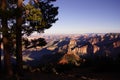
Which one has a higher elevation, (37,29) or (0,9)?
(0,9)

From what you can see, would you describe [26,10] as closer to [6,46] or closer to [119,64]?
[6,46]

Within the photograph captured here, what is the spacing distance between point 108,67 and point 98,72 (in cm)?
110

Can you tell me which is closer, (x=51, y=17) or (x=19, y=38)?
(x=19, y=38)

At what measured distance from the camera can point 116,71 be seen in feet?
66.0

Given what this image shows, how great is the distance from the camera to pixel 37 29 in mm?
20344

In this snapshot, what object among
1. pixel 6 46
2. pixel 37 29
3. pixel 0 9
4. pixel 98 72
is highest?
pixel 0 9

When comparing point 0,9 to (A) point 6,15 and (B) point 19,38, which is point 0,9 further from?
(B) point 19,38

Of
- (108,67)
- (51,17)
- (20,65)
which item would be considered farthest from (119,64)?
(20,65)

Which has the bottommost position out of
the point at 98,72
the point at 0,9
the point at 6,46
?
the point at 98,72

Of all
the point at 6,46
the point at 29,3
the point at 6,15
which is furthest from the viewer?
the point at 29,3

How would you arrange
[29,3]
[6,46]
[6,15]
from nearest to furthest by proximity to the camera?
[6,15] < [6,46] < [29,3]

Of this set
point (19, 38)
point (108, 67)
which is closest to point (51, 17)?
point (19, 38)

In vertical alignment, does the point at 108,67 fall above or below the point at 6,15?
below

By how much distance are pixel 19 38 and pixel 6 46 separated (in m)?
→ 1.19
